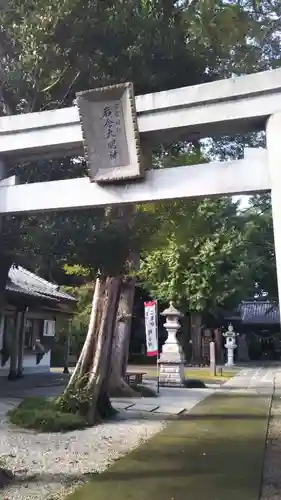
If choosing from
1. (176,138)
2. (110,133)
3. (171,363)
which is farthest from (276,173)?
(171,363)

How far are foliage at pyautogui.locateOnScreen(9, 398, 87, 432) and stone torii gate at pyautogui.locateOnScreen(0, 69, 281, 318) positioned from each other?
4646 millimetres

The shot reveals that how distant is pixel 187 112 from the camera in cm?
514

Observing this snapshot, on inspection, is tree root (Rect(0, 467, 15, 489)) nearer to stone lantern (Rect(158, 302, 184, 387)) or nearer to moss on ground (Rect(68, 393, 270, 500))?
moss on ground (Rect(68, 393, 270, 500))

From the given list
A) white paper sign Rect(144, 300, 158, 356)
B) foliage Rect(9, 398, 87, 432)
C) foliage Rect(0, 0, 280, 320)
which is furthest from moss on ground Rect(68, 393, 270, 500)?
white paper sign Rect(144, 300, 158, 356)

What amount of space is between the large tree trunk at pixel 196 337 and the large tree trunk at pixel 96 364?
2304 centimetres

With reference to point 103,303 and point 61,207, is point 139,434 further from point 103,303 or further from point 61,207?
point 61,207

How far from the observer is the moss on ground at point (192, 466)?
5262 mm

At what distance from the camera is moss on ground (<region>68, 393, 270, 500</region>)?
17.3ft

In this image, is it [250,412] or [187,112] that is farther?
[250,412]

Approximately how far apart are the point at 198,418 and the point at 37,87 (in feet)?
24.4

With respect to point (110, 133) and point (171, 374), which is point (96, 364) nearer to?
point (110, 133)

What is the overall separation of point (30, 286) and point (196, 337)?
1817cm

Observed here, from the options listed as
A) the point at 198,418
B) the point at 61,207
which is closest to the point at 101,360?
the point at 198,418

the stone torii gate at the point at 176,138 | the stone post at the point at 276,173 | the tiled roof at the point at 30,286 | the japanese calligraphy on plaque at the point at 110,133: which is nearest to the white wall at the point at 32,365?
the tiled roof at the point at 30,286
